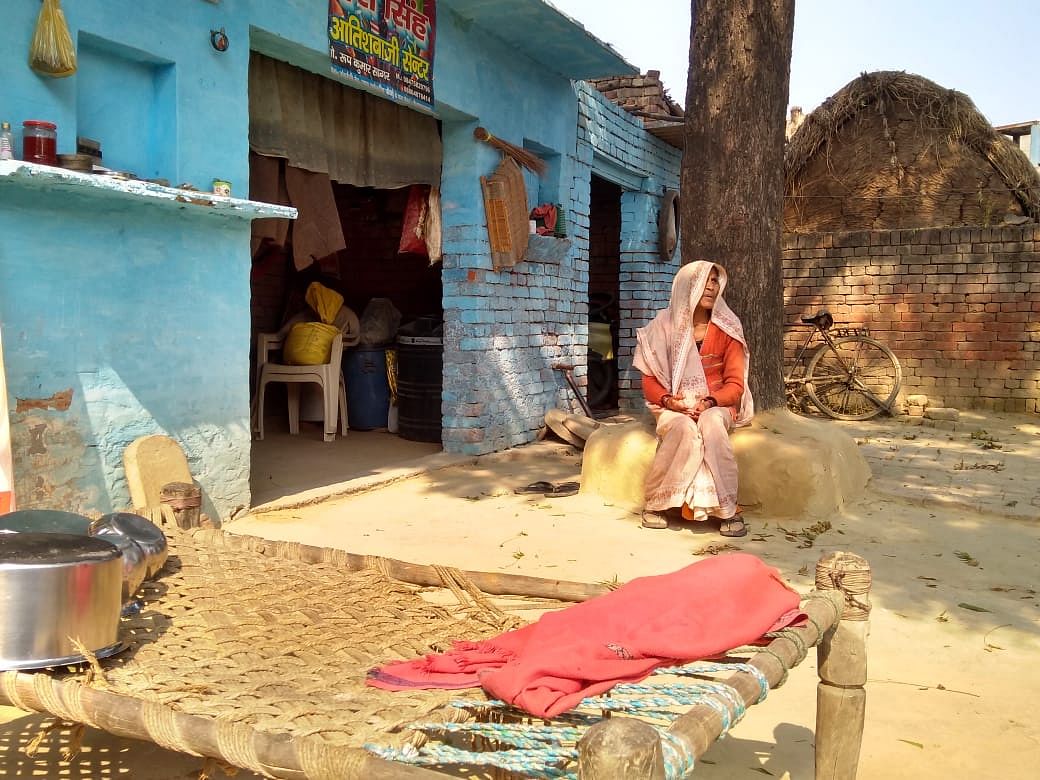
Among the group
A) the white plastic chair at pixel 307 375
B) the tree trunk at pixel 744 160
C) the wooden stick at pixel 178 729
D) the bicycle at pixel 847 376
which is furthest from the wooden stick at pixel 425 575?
the bicycle at pixel 847 376

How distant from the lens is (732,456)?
17.3 feet

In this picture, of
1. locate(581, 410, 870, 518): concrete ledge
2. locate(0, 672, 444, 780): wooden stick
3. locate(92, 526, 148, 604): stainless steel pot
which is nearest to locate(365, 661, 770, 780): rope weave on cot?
locate(0, 672, 444, 780): wooden stick

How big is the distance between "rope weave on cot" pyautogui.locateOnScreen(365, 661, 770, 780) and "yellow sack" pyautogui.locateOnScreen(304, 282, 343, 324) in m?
6.71

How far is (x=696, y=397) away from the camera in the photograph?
5398 millimetres

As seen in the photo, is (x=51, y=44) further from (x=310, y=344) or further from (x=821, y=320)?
(x=821, y=320)

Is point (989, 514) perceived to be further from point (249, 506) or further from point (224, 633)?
point (224, 633)

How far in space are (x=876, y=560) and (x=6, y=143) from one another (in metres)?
4.42

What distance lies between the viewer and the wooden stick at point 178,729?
5.05ft

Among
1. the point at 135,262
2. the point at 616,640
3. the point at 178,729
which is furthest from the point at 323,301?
the point at 178,729

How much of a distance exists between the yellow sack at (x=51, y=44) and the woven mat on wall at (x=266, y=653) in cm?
218

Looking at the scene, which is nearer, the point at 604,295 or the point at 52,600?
the point at 52,600

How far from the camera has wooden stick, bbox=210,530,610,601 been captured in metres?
2.75

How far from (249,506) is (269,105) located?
8.42ft

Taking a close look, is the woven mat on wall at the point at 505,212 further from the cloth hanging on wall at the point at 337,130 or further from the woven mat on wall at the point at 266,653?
the woven mat on wall at the point at 266,653
